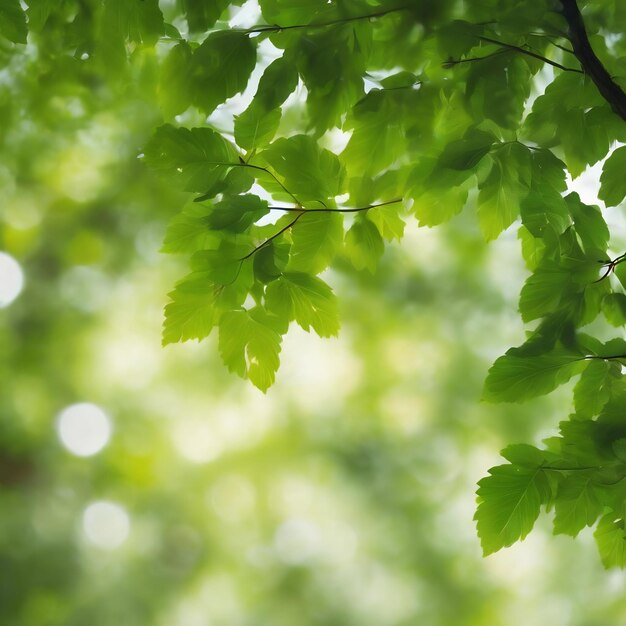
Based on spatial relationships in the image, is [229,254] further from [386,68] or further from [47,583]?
[47,583]

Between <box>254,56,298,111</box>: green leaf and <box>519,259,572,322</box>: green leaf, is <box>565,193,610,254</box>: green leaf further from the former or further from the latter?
<box>254,56,298,111</box>: green leaf

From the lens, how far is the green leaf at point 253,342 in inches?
16.8

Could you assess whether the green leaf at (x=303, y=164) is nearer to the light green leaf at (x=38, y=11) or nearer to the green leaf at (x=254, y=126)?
the green leaf at (x=254, y=126)

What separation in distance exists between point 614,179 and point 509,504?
0.21 m

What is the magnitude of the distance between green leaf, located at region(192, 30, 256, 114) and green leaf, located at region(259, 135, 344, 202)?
0.15 ft

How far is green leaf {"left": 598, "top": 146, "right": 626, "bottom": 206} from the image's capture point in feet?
1.26

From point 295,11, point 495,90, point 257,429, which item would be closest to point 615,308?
point 495,90

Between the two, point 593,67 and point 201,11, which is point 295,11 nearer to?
point 201,11

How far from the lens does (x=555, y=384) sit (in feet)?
1.28

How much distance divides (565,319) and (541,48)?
17cm

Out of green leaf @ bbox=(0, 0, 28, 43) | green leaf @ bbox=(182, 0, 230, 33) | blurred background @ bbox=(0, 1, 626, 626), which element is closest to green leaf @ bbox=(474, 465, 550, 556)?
green leaf @ bbox=(182, 0, 230, 33)

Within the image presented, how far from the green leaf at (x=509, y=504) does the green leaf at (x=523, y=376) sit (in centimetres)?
4

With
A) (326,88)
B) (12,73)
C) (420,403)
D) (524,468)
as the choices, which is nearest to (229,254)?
(326,88)

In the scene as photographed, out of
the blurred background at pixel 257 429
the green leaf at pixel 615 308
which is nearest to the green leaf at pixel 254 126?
the green leaf at pixel 615 308
